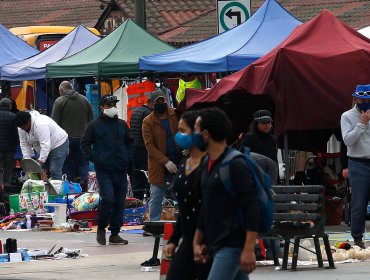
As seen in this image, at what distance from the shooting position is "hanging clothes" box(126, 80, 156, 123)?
76.3 ft

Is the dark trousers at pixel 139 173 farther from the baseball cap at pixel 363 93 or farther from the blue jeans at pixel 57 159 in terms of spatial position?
the baseball cap at pixel 363 93

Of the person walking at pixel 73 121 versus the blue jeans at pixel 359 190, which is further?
the person walking at pixel 73 121

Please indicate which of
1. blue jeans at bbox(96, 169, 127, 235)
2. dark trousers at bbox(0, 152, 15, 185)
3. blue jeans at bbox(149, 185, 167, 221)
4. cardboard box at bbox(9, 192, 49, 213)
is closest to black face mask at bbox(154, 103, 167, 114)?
blue jeans at bbox(149, 185, 167, 221)

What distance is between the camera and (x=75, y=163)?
2236cm

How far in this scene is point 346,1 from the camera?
3653 cm

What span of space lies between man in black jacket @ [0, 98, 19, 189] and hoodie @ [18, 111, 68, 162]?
672 millimetres

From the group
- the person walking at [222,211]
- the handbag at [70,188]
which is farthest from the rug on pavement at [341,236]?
the person walking at [222,211]

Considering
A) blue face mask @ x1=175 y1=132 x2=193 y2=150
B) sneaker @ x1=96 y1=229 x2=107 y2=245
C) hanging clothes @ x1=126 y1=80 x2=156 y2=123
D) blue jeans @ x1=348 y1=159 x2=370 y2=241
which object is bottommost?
sneaker @ x1=96 y1=229 x2=107 y2=245

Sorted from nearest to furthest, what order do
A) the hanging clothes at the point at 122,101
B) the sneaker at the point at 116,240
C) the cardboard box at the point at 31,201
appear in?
the sneaker at the point at 116,240, the cardboard box at the point at 31,201, the hanging clothes at the point at 122,101

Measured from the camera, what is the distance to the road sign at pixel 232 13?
20000mm

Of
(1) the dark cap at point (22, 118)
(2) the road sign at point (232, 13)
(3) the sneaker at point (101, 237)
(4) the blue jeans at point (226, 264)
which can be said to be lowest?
(3) the sneaker at point (101, 237)

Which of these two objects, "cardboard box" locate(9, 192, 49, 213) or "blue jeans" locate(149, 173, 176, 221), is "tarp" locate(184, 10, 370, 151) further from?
"cardboard box" locate(9, 192, 49, 213)

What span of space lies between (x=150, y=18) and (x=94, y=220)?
2182cm

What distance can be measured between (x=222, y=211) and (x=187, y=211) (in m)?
0.75
